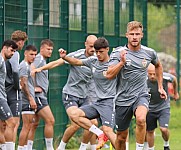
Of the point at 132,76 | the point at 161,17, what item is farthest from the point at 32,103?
the point at 161,17

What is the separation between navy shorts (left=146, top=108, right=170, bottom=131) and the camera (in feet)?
65.3

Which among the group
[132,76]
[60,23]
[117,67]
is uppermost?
[60,23]

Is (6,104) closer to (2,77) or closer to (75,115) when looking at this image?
(2,77)

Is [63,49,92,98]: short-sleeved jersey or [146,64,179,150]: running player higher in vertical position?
[63,49,92,98]: short-sleeved jersey

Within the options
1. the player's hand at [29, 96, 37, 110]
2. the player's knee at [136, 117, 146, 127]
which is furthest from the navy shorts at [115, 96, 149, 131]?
the player's hand at [29, 96, 37, 110]

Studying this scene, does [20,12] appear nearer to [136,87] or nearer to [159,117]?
[159,117]

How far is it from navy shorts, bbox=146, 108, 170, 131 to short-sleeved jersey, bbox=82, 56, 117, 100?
7.51 ft

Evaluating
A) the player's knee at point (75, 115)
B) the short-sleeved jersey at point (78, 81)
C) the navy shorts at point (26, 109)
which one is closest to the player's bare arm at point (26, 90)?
the navy shorts at point (26, 109)

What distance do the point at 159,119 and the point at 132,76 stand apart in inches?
171

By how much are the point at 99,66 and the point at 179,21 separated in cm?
1431

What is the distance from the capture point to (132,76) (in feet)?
52.0

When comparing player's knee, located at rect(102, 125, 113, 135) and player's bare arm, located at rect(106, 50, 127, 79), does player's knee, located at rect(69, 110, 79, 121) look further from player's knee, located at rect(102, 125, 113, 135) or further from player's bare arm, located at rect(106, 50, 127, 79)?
player's bare arm, located at rect(106, 50, 127, 79)

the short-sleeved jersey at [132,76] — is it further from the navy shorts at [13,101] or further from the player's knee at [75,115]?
the navy shorts at [13,101]

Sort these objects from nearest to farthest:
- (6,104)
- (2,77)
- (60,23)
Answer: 1. (2,77)
2. (6,104)
3. (60,23)
